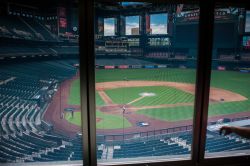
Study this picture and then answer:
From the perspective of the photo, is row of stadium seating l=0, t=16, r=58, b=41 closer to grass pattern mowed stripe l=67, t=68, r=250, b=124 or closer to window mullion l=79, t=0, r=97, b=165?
window mullion l=79, t=0, r=97, b=165

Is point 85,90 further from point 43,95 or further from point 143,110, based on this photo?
point 143,110

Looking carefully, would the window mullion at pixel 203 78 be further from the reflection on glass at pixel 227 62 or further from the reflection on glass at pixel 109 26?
Result: the reflection on glass at pixel 109 26

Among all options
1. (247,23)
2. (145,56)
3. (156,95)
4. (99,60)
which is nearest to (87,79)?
(99,60)

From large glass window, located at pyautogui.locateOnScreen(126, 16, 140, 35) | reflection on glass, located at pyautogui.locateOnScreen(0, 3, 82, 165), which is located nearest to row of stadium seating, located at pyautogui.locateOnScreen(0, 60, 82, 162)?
reflection on glass, located at pyautogui.locateOnScreen(0, 3, 82, 165)

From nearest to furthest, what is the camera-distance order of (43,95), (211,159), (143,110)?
(211,159)
(43,95)
(143,110)

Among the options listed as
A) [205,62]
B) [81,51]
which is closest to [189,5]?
[205,62]

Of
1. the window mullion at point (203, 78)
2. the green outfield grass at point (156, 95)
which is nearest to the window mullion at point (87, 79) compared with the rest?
the window mullion at point (203, 78)
